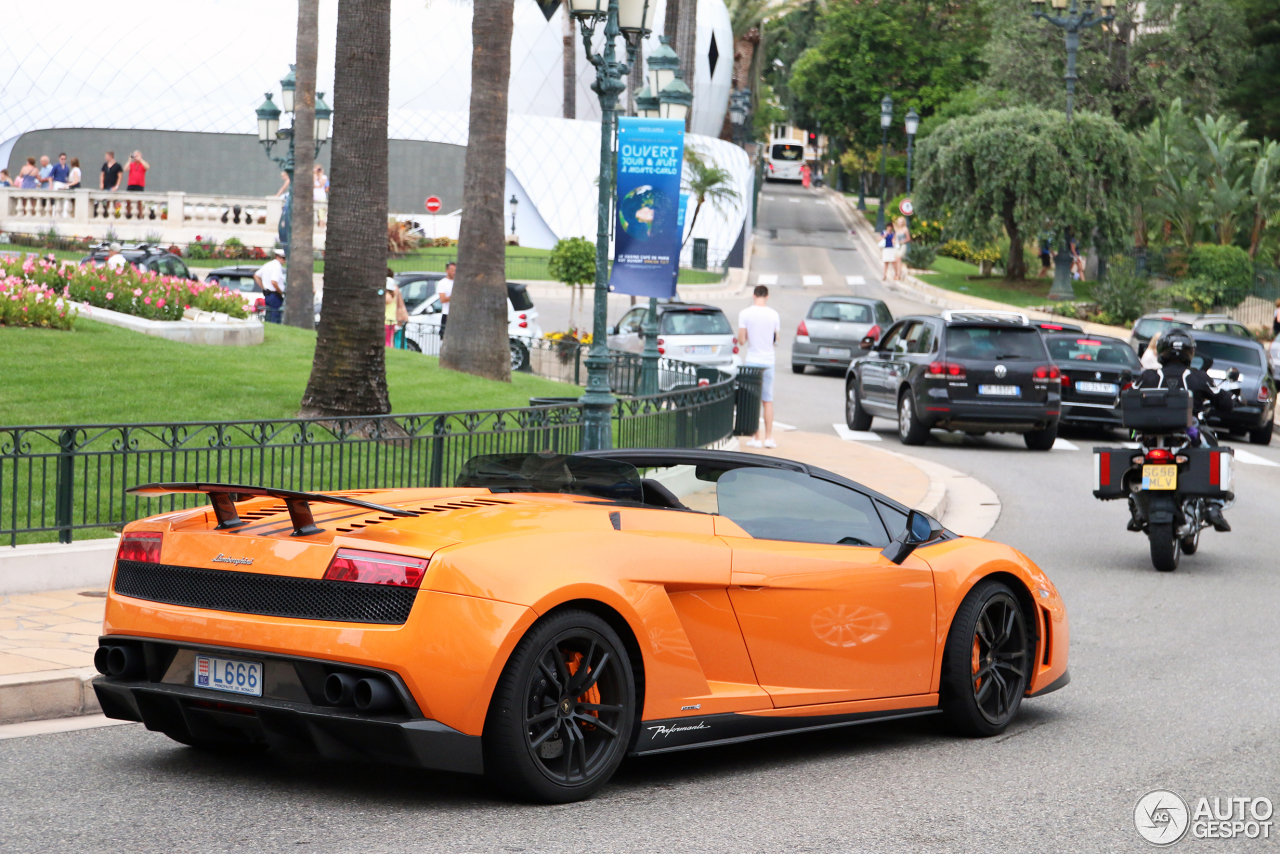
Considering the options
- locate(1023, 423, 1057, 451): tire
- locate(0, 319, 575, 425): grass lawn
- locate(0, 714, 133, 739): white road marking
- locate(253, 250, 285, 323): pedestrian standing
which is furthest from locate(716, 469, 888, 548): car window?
locate(253, 250, 285, 323): pedestrian standing

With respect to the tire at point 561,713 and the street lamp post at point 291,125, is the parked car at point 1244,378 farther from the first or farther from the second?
the tire at point 561,713

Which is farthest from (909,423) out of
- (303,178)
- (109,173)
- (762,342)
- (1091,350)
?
(109,173)

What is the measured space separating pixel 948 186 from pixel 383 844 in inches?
1867

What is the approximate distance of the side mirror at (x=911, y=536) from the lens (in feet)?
20.8

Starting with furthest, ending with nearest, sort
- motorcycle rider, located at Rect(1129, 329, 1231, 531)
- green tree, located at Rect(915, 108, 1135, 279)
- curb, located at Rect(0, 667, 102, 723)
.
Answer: green tree, located at Rect(915, 108, 1135, 279)
motorcycle rider, located at Rect(1129, 329, 1231, 531)
curb, located at Rect(0, 667, 102, 723)

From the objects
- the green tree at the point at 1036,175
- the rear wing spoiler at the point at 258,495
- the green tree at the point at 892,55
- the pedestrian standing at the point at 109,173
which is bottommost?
the rear wing spoiler at the point at 258,495

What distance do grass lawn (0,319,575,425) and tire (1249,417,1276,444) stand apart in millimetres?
12309

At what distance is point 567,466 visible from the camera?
20.3 ft

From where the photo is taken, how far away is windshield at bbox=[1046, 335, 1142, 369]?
2309 centimetres

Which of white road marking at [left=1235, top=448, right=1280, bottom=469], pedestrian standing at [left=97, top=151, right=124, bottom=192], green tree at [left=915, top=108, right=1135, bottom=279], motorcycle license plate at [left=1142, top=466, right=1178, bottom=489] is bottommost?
white road marking at [left=1235, top=448, right=1280, bottom=469]

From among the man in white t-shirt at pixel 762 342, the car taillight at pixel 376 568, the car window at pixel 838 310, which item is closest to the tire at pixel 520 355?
the car window at pixel 838 310

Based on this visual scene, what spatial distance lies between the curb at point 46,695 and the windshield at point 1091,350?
1872 centimetres

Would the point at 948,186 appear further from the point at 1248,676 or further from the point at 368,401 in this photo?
the point at 1248,676

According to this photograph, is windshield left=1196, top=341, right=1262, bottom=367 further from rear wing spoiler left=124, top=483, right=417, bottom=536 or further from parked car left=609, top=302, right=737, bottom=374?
rear wing spoiler left=124, top=483, right=417, bottom=536
